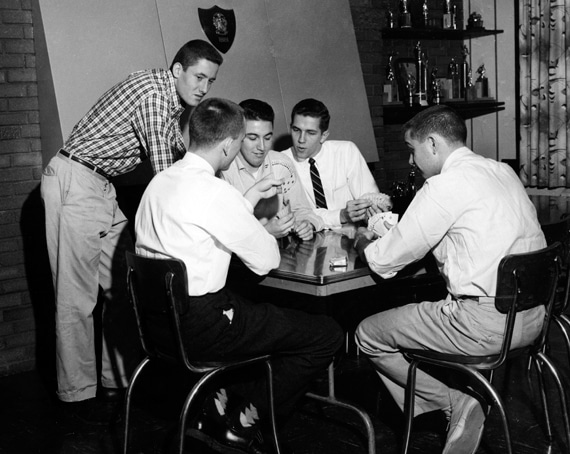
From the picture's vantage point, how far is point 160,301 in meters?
2.40

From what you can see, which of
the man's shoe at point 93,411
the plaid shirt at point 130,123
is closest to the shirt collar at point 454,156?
the plaid shirt at point 130,123

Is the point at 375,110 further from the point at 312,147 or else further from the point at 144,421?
the point at 144,421

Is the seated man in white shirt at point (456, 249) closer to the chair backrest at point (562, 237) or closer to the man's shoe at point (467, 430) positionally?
the man's shoe at point (467, 430)

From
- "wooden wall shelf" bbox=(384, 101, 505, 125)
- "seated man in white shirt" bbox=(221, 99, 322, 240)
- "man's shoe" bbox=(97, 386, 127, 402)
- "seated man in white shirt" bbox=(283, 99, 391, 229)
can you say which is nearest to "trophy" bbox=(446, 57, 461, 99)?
"wooden wall shelf" bbox=(384, 101, 505, 125)

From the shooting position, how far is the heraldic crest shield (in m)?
4.28

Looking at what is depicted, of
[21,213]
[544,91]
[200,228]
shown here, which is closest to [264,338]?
[200,228]

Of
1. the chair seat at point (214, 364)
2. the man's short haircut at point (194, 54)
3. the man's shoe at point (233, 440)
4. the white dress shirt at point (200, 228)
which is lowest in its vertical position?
the man's shoe at point (233, 440)

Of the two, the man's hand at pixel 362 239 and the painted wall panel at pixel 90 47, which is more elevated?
the painted wall panel at pixel 90 47

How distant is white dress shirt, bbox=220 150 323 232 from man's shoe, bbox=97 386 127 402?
3.40 feet

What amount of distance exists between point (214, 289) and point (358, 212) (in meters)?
1.25

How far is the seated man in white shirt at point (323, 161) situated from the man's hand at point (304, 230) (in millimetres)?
681

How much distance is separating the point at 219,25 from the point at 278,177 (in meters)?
1.08

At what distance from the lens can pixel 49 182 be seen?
331cm

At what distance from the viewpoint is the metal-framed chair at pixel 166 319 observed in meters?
2.34
